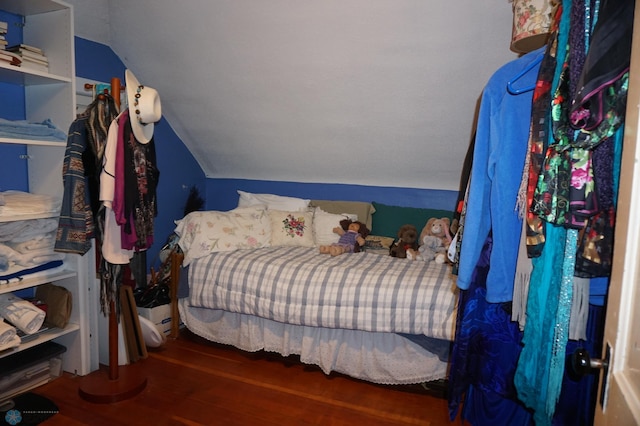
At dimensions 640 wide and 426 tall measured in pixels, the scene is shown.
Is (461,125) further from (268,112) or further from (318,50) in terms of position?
(268,112)

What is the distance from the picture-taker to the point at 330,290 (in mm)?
2576

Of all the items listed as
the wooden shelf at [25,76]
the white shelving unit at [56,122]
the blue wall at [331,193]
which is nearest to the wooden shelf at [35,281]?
the white shelving unit at [56,122]

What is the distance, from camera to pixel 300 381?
2562mm

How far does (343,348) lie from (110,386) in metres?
1.32

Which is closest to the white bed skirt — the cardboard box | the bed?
the bed

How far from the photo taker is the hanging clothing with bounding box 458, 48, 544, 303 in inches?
52.8

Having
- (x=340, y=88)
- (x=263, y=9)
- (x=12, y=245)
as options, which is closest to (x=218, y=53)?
(x=263, y=9)

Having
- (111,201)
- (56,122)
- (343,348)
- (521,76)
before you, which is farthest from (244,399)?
(521,76)

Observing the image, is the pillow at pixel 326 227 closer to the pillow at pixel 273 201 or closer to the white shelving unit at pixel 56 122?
the pillow at pixel 273 201

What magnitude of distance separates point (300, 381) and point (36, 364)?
1.48 metres

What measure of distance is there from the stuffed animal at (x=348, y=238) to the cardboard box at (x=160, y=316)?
120cm

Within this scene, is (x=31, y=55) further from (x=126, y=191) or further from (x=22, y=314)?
(x=22, y=314)

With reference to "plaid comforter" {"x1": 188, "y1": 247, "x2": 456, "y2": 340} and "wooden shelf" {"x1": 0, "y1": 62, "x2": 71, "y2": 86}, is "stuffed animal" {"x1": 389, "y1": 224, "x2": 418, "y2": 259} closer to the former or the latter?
"plaid comforter" {"x1": 188, "y1": 247, "x2": 456, "y2": 340}

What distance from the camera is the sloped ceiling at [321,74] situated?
2459mm
